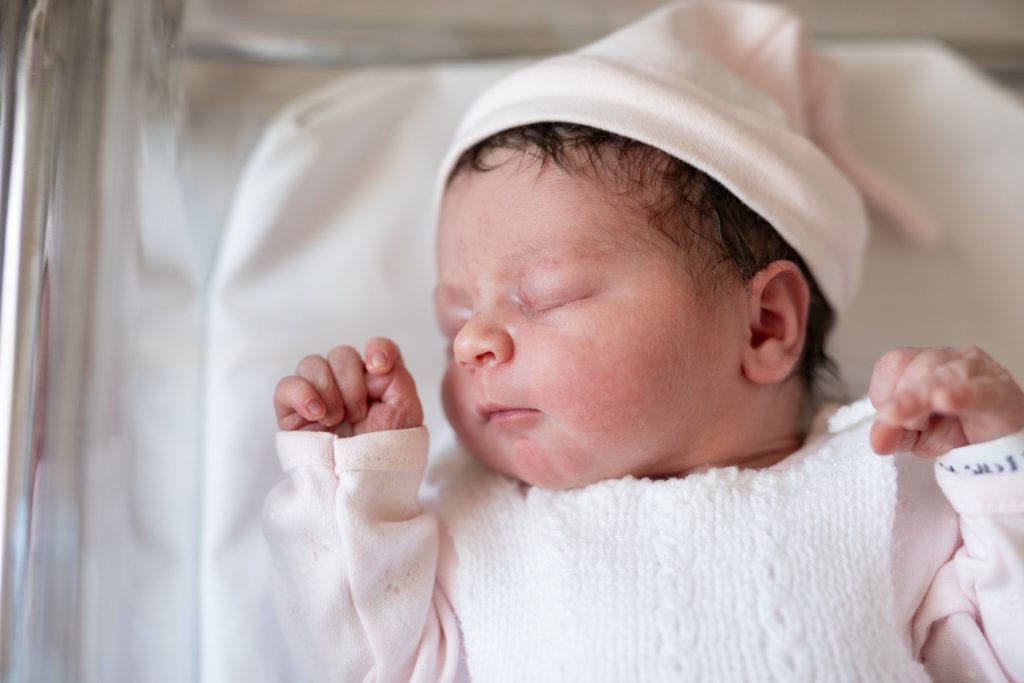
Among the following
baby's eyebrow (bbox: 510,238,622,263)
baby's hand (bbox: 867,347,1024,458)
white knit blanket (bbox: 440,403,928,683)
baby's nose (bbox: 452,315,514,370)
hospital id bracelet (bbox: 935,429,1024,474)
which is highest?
baby's eyebrow (bbox: 510,238,622,263)

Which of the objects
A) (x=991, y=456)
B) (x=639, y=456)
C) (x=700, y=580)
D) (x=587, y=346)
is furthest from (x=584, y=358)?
(x=991, y=456)

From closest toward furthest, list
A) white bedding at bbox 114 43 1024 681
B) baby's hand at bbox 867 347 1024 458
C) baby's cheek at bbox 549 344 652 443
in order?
1. baby's hand at bbox 867 347 1024 458
2. baby's cheek at bbox 549 344 652 443
3. white bedding at bbox 114 43 1024 681

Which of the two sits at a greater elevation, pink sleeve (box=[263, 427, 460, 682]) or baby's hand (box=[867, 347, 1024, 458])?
baby's hand (box=[867, 347, 1024, 458])

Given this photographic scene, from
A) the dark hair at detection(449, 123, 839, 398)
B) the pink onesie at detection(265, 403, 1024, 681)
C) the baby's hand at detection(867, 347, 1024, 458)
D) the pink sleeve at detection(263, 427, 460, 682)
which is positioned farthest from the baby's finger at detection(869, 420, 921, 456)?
the pink sleeve at detection(263, 427, 460, 682)

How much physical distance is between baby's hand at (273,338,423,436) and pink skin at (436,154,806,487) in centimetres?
6

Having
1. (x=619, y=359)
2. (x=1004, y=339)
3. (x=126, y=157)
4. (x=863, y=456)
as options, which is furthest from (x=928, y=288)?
(x=126, y=157)

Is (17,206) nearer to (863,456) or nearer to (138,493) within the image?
(138,493)

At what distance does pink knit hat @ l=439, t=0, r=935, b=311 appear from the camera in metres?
0.98

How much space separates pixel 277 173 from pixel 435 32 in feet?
1.26

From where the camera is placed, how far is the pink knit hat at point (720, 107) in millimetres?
976

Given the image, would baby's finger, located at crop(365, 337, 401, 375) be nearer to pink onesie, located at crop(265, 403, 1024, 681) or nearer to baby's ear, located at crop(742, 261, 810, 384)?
pink onesie, located at crop(265, 403, 1024, 681)

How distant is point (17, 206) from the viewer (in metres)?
0.81

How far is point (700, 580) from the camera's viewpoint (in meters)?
0.87

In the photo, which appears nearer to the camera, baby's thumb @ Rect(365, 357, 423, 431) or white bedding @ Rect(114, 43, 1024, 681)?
baby's thumb @ Rect(365, 357, 423, 431)
